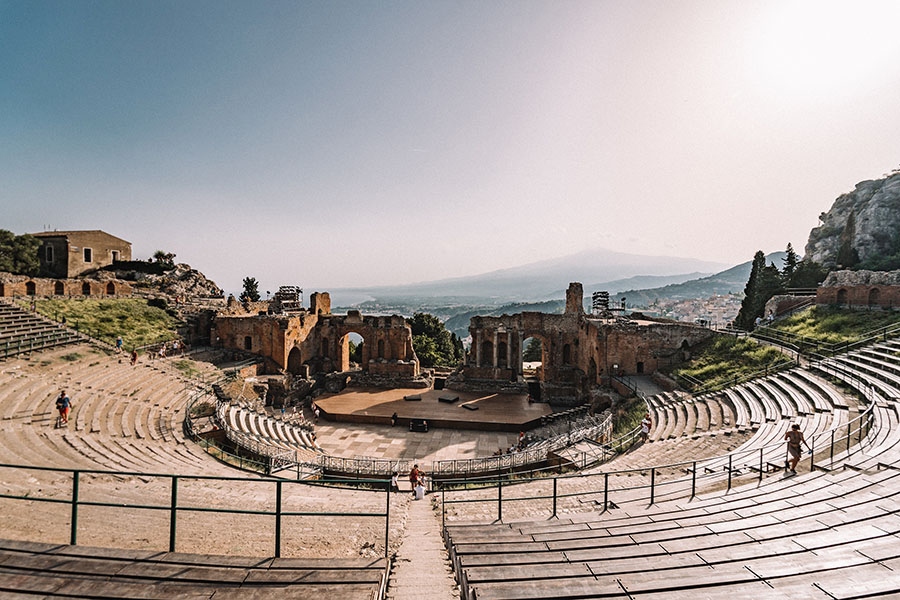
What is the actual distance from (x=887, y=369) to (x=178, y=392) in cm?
3212

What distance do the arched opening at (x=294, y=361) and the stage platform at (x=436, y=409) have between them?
12.6 feet

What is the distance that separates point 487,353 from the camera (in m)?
34.3

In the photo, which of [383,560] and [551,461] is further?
[551,461]

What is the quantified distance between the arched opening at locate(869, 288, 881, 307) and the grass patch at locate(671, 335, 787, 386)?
7.89 metres

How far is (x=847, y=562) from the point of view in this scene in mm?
4820

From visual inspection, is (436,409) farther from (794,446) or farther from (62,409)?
(794,446)

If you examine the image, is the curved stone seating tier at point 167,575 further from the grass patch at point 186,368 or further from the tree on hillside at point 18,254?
the tree on hillside at point 18,254

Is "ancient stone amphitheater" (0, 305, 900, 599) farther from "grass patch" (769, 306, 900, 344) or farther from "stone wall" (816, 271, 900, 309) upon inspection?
"stone wall" (816, 271, 900, 309)

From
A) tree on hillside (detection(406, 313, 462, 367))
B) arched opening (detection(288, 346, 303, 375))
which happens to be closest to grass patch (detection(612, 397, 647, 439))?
arched opening (detection(288, 346, 303, 375))

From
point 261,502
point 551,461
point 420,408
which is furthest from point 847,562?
point 420,408

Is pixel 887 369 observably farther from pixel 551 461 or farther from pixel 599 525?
pixel 599 525

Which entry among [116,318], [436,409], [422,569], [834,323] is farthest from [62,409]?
[834,323]

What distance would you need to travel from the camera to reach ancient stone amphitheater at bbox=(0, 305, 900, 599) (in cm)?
435

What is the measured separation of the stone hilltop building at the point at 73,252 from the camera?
41281 millimetres
